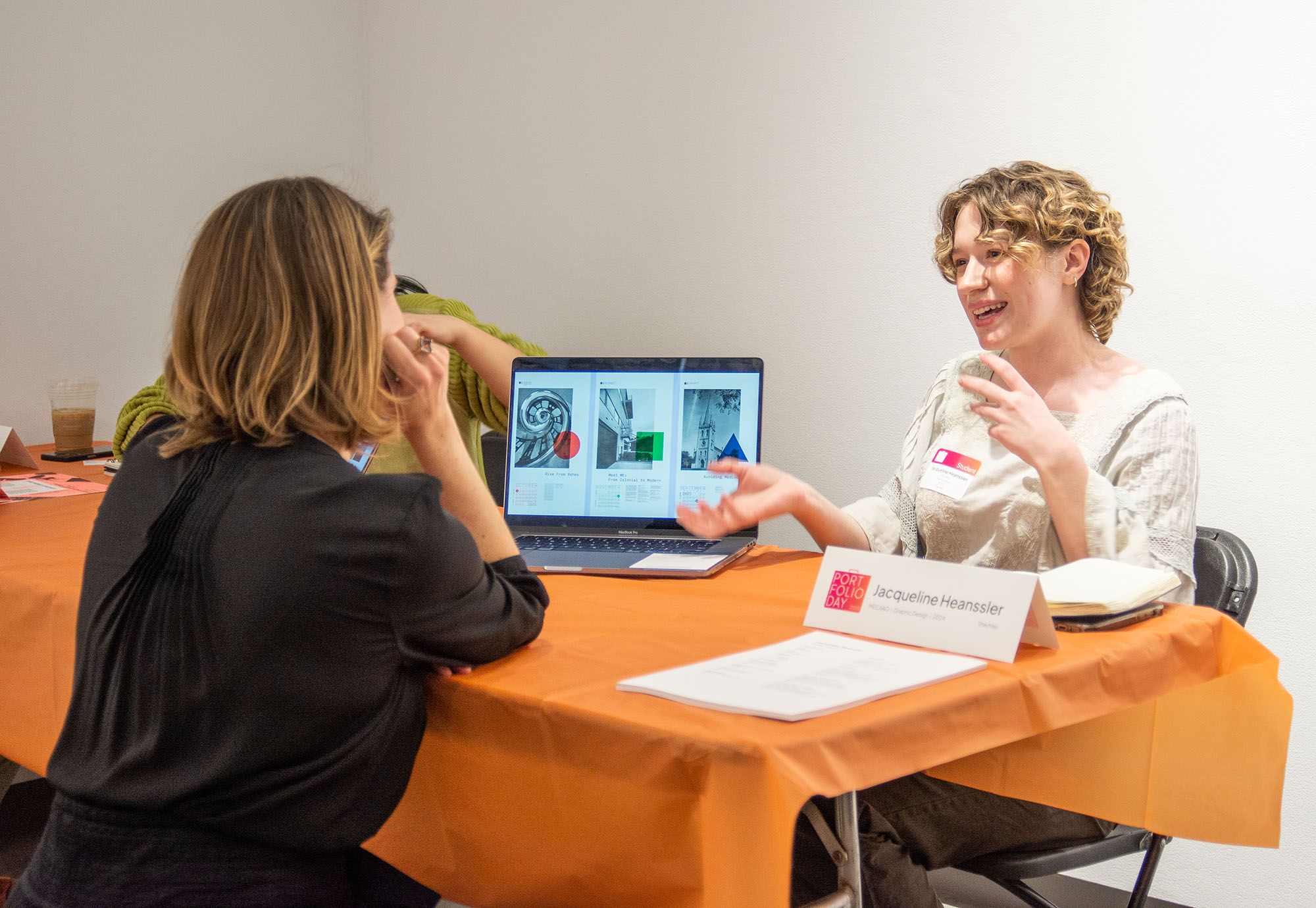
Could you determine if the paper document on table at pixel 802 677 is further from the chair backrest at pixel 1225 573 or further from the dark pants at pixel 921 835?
the chair backrest at pixel 1225 573

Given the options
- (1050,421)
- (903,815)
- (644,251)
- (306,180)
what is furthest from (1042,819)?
(644,251)

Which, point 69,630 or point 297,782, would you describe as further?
point 69,630

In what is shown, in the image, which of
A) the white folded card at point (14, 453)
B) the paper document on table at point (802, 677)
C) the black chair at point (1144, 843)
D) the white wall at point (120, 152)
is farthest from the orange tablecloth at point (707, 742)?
the white wall at point (120, 152)

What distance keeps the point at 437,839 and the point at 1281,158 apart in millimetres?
1840

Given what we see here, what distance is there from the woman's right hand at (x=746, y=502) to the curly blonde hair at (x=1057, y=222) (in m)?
0.51

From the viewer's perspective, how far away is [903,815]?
1.30 metres

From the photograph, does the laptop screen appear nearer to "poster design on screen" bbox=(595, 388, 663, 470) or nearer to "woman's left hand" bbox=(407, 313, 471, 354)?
"poster design on screen" bbox=(595, 388, 663, 470)

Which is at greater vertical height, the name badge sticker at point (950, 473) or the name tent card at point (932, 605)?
the name badge sticker at point (950, 473)

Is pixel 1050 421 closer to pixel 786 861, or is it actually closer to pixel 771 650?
pixel 771 650

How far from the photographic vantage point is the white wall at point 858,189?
199 centimetres

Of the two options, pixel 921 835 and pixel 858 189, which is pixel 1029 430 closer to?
pixel 921 835

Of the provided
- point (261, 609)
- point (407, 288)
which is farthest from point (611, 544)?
point (407, 288)

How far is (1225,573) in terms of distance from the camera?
1.53m

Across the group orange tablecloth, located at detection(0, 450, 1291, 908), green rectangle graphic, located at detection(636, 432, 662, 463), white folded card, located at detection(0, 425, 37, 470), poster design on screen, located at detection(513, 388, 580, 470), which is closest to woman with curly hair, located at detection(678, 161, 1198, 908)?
orange tablecloth, located at detection(0, 450, 1291, 908)
